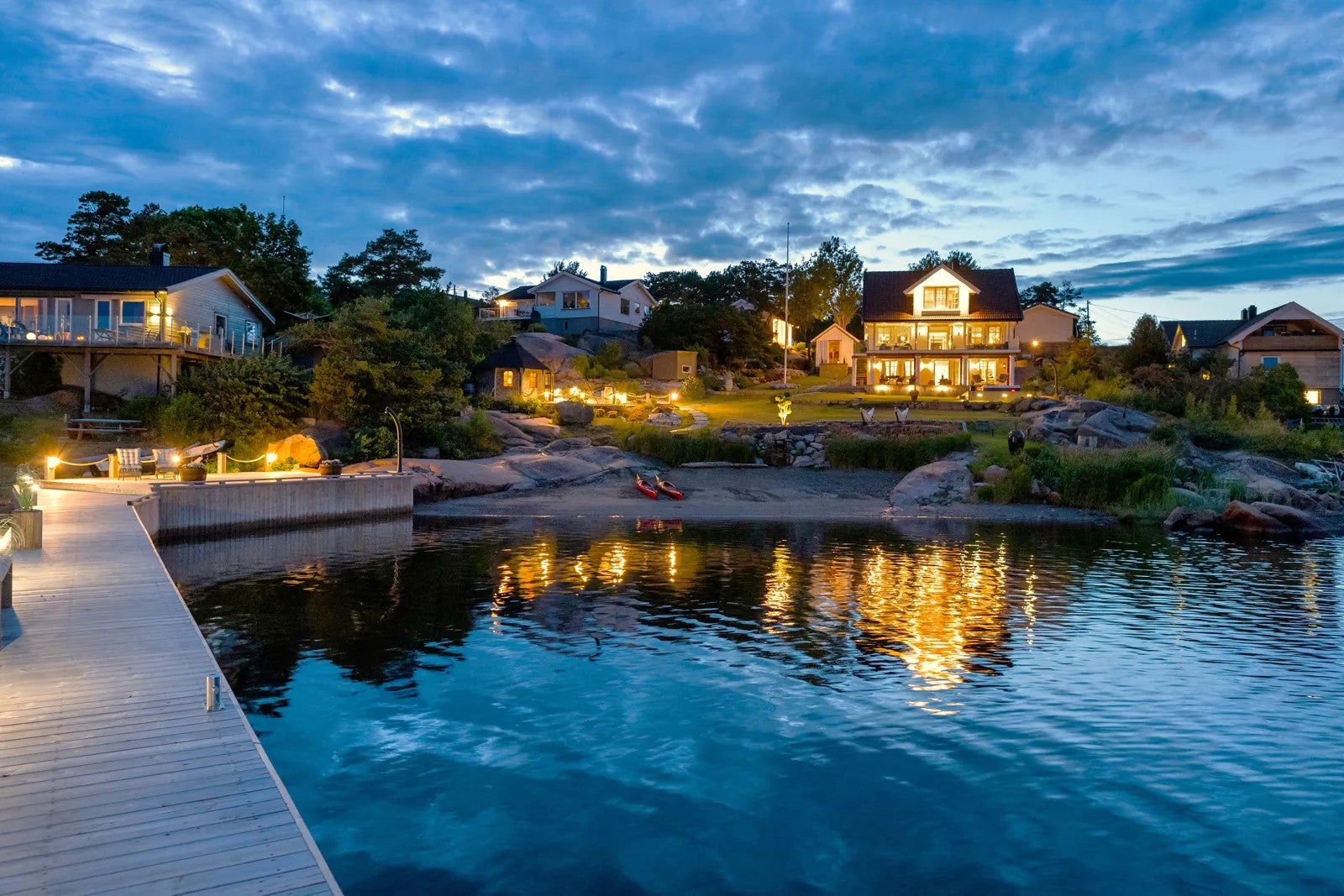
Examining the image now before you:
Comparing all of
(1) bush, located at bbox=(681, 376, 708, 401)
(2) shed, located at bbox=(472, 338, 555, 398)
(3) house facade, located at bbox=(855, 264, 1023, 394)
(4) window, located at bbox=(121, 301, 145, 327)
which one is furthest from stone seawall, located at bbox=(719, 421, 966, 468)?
(4) window, located at bbox=(121, 301, 145, 327)

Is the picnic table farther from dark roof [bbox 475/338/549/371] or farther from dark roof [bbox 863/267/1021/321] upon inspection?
dark roof [bbox 863/267/1021/321]

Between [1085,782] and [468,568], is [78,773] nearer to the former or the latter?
[1085,782]

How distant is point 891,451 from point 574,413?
1756 centimetres

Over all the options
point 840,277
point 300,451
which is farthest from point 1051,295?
point 300,451

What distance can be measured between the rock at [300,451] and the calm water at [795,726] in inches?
511

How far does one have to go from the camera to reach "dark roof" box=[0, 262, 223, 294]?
1660 inches

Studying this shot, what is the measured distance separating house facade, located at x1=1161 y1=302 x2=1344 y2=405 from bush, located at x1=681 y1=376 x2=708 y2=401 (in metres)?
34.2

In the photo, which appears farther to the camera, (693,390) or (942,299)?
(942,299)

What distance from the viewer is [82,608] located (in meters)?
13.0

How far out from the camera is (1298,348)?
66812mm

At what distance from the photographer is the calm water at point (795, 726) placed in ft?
28.8

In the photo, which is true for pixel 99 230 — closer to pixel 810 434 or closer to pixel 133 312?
pixel 133 312

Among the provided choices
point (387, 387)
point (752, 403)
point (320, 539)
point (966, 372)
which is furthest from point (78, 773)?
point (966, 372)

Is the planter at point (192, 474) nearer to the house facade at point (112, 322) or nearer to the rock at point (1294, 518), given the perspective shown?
the house facade at point (112, 322)
